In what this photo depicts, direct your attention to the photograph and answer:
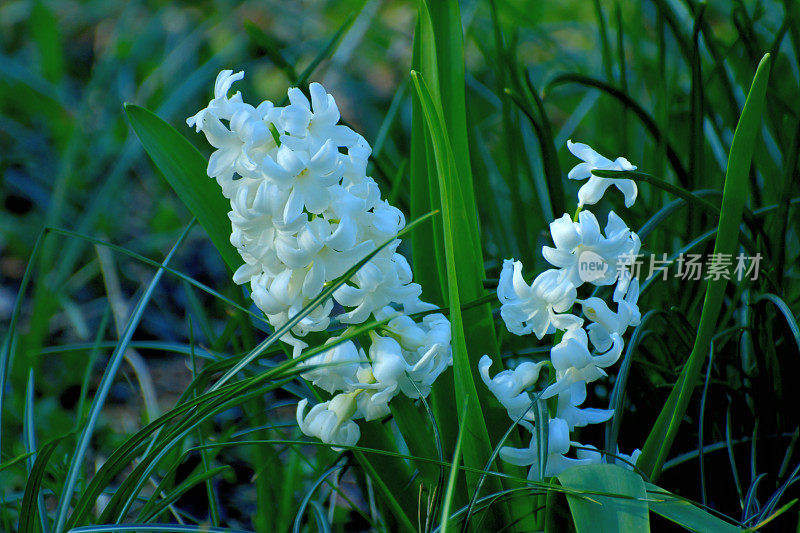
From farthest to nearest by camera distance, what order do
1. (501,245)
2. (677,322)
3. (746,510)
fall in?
(501,245) → (677,322) → (746,510)

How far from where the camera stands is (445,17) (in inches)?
31.9

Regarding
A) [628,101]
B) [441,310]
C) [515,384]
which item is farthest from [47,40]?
[515,384]

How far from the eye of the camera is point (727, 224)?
617 mm

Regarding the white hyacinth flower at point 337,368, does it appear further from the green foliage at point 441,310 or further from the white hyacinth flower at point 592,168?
Answer: the white hyacinth flower at point 592,168

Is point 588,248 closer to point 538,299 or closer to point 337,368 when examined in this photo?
point 538,299

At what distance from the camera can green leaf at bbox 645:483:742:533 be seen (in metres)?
0.58

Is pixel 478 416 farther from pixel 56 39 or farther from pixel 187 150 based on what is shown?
pixel 56 39

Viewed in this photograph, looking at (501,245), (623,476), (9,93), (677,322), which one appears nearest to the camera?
(623,476)

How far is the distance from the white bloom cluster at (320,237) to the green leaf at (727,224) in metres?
0.20

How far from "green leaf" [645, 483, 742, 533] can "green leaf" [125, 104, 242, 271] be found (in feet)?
1.53

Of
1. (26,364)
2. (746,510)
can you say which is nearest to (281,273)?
(746,510)

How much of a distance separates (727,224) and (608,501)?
0.25m

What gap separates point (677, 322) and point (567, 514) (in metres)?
0.37

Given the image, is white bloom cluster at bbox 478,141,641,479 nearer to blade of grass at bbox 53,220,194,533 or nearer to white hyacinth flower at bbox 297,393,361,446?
white hyacinth flower at bbox 297,393,361,446
